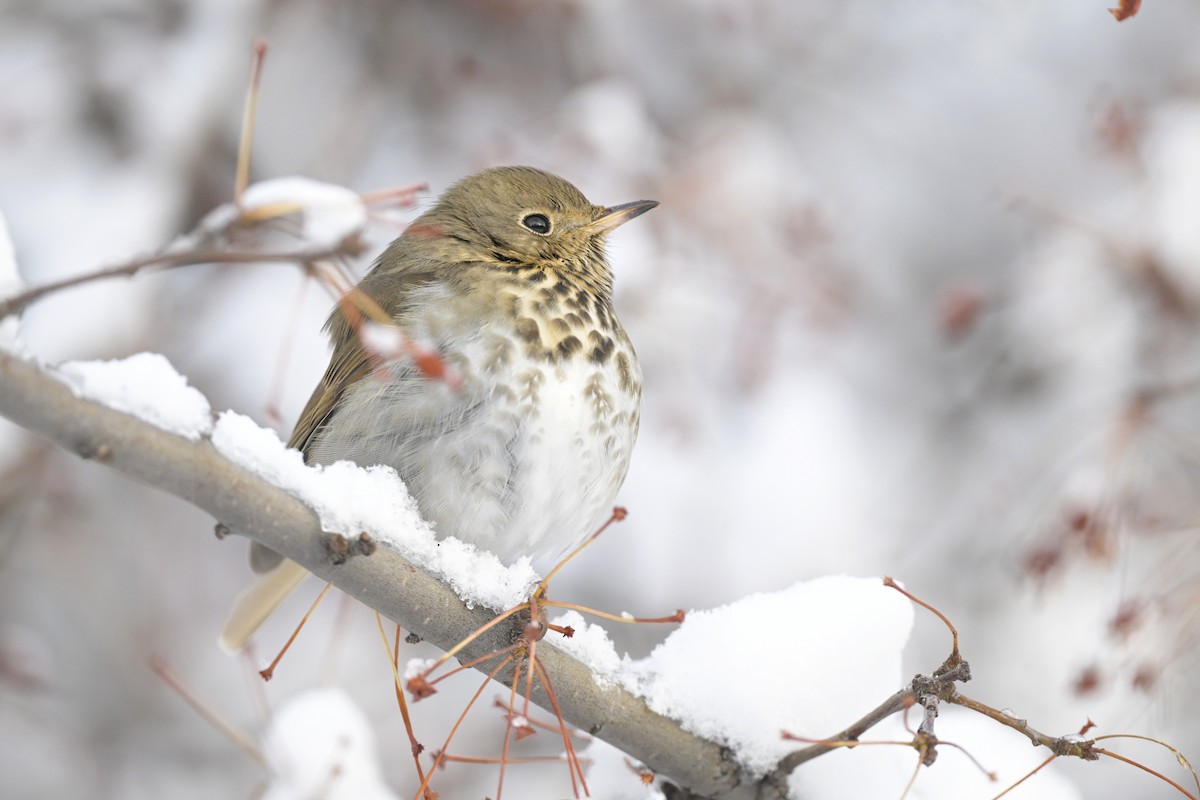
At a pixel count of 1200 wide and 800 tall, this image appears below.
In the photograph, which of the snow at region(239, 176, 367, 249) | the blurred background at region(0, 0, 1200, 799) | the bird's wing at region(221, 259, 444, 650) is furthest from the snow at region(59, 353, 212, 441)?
the blurred background at region(0, 0, 1200, 799)

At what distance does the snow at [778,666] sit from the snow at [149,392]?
96 centimetres

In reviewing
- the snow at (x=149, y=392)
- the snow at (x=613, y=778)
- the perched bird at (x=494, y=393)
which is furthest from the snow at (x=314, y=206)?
the snow at (x=613, y=778)

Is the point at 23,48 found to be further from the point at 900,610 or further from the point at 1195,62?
the point at 1195,62

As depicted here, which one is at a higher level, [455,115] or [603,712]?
[455,115]

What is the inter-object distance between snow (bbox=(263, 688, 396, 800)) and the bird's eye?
1.38m

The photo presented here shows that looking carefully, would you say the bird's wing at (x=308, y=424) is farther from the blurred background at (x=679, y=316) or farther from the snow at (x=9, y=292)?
the snow at (x=9, y=292)

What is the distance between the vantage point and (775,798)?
87.0 inches

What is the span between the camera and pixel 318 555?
1.76 m

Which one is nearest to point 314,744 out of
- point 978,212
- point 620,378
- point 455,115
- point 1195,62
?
point 620,378

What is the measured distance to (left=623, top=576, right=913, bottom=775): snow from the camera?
2.20 metres

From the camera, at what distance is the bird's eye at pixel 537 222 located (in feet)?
10.4

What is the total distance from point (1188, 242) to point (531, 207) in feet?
10.00

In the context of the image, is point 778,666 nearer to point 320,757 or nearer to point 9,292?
point 320,757

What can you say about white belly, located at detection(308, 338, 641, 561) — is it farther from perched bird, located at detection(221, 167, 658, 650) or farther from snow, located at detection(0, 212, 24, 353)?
snow, located at detection(0, 212, 24, 353)
